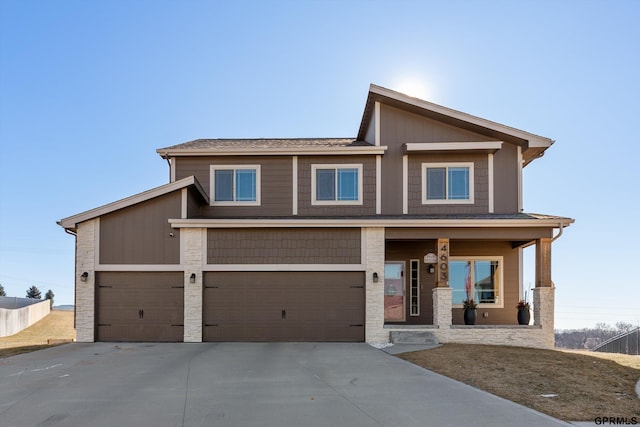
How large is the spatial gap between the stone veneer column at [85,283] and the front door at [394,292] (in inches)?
354

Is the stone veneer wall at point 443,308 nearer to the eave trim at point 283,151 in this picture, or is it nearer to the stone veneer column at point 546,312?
the stone veneer column at point 546,312

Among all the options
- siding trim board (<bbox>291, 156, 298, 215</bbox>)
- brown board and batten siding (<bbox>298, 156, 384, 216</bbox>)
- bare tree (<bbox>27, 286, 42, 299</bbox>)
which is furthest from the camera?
bare tree (<bbox>27, 286, 42, 299</bbox>)

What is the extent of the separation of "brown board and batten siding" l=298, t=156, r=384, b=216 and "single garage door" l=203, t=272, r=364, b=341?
7.45ft

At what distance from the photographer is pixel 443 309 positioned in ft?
48.5

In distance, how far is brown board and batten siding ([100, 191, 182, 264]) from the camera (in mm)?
15109

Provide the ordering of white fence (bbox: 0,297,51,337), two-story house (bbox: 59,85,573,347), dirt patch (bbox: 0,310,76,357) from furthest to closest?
white fence (bbox: 0,297,51,337), dirt patch (bbox: 0,310,76,357), two-story house (bbox: 59,85,573,347)

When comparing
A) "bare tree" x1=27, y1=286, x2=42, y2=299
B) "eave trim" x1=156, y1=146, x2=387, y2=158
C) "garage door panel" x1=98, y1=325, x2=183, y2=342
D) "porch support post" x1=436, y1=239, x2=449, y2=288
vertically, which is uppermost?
"eave trim" x1=156, y1=146, x2=387, y2=158

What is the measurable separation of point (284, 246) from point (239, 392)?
23.3ft

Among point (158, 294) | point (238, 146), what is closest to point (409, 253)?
point (238, 146)

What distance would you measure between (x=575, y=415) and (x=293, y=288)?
30.2 feet

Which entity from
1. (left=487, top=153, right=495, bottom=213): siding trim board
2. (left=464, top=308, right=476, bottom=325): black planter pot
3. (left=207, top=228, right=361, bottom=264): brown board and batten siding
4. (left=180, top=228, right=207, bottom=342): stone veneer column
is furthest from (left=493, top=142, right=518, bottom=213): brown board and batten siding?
(left=180, top=228, right=207, bottom=342): stone veneer column

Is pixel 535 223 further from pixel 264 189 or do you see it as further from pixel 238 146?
pixel 238 146

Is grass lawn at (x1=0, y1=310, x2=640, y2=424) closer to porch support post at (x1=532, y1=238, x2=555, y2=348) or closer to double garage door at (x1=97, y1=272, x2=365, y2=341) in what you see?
porch support post at (x1=532, y1=238, x2=555, y2=348)

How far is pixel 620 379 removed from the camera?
9.45 m
